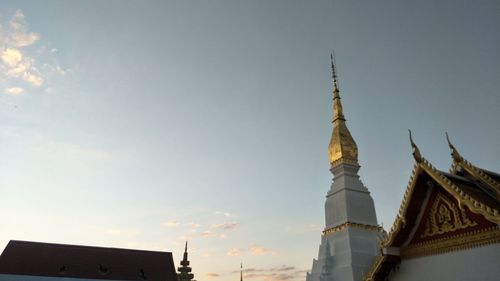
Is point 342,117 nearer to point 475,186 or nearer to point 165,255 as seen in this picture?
point 475,186

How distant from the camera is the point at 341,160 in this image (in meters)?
21.2

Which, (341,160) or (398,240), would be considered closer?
(398,240)

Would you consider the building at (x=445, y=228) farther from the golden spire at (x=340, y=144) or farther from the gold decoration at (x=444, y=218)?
the golden spire at (x=340, y=144)

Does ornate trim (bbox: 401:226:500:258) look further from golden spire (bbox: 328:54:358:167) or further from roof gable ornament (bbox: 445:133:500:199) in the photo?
golden spire (bbox: 328:54:358:167)

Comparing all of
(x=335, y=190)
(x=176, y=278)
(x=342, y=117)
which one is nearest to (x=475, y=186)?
(x=335, y=190)

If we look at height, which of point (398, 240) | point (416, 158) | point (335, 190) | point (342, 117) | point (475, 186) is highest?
point (342, 117)

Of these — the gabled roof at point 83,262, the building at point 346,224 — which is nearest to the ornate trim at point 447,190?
the building at point 346,224

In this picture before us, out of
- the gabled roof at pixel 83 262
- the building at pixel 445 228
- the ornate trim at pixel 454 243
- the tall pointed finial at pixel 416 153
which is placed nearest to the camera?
the ornate trim at pixel 454 243

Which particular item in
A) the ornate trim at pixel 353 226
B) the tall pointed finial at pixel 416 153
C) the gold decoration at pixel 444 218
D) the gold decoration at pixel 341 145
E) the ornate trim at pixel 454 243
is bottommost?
the ornate trim at pixel 454 243

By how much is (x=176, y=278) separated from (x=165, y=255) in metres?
3.12

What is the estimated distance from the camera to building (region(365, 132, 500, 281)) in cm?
995

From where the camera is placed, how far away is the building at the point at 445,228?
9953 mm

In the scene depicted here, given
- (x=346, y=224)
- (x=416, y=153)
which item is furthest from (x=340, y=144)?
(x=416, y=153)

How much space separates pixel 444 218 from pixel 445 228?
0.31 m
